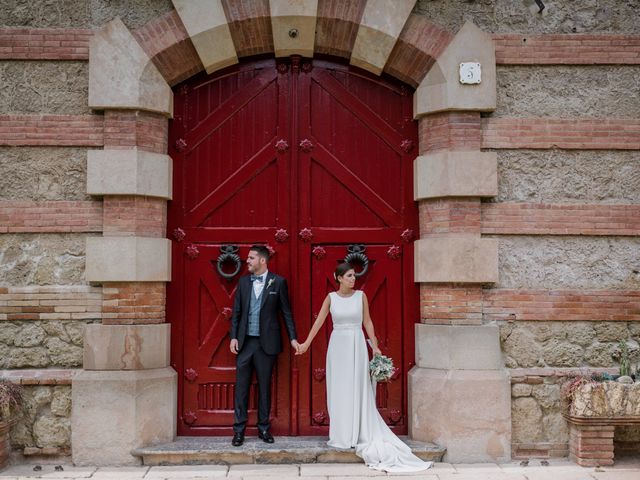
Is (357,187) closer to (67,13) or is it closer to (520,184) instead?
(520,184)

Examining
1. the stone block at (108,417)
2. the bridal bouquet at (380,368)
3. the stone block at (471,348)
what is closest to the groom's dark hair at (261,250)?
the bridal bouquet at (380,368)

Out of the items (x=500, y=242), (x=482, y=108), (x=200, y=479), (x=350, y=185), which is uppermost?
(x=482, y=108)

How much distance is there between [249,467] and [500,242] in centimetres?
330

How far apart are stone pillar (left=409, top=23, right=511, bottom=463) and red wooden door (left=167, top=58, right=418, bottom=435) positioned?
349 millimetres

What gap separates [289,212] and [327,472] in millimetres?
2654

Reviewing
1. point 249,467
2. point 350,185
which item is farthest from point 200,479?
point 350,185

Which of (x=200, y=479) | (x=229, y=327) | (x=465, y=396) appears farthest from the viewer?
(x=229, y=327)

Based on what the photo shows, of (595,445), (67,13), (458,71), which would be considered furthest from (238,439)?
(67,13)

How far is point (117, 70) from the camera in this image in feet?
21.9

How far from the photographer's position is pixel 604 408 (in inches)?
245

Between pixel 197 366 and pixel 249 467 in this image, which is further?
pixel 197 366

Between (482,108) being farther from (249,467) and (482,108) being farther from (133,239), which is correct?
(249,467)

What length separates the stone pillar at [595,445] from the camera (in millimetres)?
6270

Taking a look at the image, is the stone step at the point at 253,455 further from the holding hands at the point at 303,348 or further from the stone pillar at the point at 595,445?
the stone pillar at the point at 595,445
